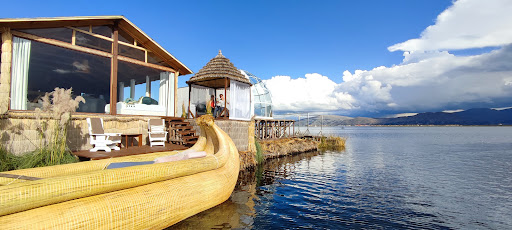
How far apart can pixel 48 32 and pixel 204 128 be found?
24.8ft

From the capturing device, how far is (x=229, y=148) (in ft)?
26.0

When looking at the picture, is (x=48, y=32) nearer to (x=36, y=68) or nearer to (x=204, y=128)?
(x=36, y=68)

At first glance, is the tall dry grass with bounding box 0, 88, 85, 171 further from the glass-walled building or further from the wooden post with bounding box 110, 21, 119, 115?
the wooden post with bounding box 110, 21, 119, 115

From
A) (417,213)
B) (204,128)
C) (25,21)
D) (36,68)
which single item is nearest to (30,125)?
(25,21)

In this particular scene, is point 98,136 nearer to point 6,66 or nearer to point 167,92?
point 6,66

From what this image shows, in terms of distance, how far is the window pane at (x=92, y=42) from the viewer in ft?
34.8

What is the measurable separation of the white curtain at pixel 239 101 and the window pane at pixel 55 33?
7873 millimetres

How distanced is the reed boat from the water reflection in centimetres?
31

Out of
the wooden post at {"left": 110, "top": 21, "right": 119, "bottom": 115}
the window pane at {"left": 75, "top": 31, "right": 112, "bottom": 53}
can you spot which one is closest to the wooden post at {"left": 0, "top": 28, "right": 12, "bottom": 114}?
the window pane at {"left": 75, "top": 31, "right": 112, "bottom": 53}

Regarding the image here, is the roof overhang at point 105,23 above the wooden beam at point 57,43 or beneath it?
above

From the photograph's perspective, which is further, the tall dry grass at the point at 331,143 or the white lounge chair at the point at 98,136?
the tall dry grass at the point at 331,143

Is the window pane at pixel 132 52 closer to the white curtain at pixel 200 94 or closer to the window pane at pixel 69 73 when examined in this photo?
the window pane at pixel 69 73

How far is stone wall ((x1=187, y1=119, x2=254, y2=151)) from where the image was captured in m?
13.2

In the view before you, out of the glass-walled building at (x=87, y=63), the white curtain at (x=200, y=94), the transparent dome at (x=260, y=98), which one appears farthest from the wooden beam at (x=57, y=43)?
the transparent dome at (x=260, y=98)
